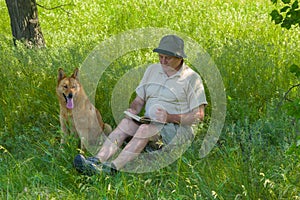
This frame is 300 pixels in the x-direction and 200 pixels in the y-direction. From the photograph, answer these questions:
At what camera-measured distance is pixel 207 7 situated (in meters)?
11.0

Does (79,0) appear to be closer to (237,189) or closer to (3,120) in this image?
(3,120)

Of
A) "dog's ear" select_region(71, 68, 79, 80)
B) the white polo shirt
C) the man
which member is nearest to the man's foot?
the man

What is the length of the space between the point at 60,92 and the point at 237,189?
238 cm

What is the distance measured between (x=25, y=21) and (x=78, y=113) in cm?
345

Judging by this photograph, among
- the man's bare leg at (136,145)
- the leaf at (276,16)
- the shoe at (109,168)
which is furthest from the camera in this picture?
the man's bare leg at (136,145)

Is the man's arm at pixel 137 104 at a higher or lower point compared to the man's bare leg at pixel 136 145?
higher

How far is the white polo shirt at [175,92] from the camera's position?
19.5 feet

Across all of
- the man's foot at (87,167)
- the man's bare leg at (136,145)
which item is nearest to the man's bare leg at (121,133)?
the man's bare leg at (136,145)

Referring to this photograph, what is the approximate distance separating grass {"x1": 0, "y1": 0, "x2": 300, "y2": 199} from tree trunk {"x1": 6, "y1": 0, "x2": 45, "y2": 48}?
0.39 m

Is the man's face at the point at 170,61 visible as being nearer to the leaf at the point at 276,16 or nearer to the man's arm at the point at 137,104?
the man's arm at the point at 137,104

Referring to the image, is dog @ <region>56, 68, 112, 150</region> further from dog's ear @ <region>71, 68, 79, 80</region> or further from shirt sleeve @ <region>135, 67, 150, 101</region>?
shirt sleeve @ <region>135, 67, 150, 101</region>

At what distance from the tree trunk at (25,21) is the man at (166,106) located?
3.50 metres

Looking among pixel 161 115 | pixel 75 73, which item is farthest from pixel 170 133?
pixel 75 73

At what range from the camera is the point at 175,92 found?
600 cm
